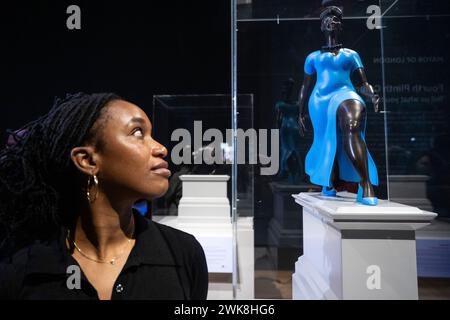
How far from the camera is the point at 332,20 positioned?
5.02 ft

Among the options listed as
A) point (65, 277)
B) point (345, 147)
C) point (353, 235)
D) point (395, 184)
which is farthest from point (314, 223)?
point (65, 277)

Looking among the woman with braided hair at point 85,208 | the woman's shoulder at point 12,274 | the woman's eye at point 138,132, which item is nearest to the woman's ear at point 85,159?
the woman with braided hair at point 85,208

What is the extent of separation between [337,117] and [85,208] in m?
1.28

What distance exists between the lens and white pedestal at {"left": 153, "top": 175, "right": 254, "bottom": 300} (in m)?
1.56

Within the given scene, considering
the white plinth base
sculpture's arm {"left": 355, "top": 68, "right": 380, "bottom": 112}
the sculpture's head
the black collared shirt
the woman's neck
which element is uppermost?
the sculpture's head

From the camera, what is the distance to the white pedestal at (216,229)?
5.12 feet

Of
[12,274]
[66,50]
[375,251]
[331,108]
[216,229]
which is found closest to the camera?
[12,274]

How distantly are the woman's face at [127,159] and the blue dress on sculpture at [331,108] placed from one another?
1052 millimetres

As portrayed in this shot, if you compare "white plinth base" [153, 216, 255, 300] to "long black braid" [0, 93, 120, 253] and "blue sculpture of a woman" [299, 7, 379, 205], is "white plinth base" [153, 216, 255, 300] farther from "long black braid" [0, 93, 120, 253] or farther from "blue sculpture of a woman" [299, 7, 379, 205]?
"long black braid" [0, 93, 120, 253]

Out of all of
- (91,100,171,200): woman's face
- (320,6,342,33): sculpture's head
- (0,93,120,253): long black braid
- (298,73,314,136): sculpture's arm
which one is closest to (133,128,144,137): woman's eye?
(91,100,171,200): woman's face

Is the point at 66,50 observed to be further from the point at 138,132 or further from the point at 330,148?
the point at 330,148

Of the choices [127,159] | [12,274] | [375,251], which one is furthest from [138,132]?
[375,251]

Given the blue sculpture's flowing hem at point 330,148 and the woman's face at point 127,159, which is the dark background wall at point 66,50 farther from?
the blue sculpture's flowing hem at point 330,148
